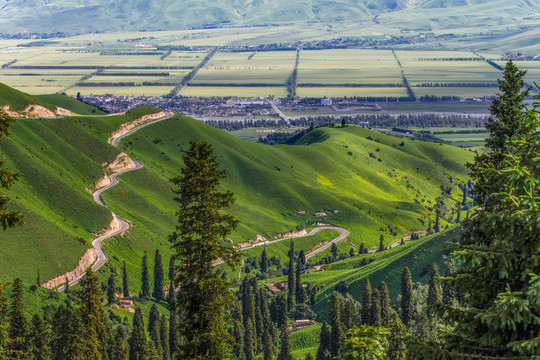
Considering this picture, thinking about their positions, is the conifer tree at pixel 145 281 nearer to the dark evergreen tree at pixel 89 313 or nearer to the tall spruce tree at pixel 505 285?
the dark evergreen tree at pixel 89 313

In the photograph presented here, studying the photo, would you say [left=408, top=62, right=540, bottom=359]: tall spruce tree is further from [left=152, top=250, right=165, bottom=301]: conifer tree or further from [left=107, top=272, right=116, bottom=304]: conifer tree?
[left=152, top=250, right=165, bottom=301]: conifer tree

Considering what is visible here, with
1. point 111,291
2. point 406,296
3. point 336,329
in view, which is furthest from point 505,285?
point 111,291

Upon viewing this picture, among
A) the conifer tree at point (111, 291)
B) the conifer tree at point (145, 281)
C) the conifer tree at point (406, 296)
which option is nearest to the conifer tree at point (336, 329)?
the conifer tree at point (406, 296)

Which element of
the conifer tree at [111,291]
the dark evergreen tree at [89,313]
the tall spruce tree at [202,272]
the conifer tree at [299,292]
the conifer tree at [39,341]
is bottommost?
the conifer tree at [299,292]

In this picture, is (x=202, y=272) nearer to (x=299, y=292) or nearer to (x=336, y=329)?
(x=336, y=329)

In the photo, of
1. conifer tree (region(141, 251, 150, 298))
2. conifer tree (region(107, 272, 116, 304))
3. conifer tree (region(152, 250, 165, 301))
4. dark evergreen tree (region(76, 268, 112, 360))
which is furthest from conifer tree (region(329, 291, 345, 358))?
conifer tree (region(141, 251, 150, 298))

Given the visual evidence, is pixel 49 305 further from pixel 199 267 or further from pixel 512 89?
pixel 512 89

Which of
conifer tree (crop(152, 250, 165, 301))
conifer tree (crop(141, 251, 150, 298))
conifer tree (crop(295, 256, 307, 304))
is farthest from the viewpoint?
conifer tree (crop(295, 256, 307, 304))
